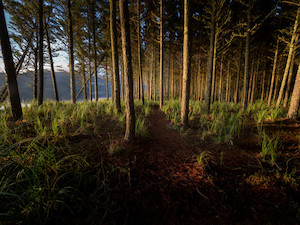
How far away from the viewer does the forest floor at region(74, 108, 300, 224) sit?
130 centimetres

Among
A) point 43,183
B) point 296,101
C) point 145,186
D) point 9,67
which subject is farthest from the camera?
point 296,101

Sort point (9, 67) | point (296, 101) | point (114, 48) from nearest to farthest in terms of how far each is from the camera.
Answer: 1. point (9, 67)
2. point (296, 101)
3. point (114, 48)

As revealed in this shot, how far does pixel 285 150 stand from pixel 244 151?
2.83 ft

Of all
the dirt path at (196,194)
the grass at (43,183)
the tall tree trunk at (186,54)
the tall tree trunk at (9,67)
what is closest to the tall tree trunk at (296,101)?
the dirt path at (196,194)

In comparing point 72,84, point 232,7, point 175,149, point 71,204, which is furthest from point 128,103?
point 232,7

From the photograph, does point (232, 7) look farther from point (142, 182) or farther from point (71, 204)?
point (71, 204)

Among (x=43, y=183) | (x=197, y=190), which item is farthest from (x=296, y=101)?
(x=43, y=183)

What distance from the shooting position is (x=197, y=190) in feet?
5.52

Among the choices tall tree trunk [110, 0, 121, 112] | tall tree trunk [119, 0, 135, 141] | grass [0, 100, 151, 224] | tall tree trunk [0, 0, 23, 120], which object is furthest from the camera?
tall tree trunk [110, 0, 121, 112]

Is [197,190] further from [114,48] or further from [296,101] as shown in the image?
[114,48]

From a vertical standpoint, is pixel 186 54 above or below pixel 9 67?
above

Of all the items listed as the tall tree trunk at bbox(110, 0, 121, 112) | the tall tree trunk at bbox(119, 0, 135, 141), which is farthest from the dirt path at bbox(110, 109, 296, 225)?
the tall tree trunk at bbox(110, 0, 121, 112)

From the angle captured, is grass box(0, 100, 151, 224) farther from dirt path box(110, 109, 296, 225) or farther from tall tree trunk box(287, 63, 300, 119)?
tall tree trunk box(287, 63, 300, 119)

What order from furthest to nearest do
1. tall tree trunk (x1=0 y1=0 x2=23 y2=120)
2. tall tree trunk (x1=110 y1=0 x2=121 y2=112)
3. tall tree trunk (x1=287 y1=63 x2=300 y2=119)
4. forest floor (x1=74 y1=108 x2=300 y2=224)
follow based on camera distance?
tall tree trunk (x1=110 y1=0 x2=121 y2=112), tall tree trunk (x1=287 y1=63 x2=300 y2=119), tall tree trunk (x1=0 y1=0 x2=23 y2=120), forest floor (x1=74 y1=108 x2=300 y2=224)
